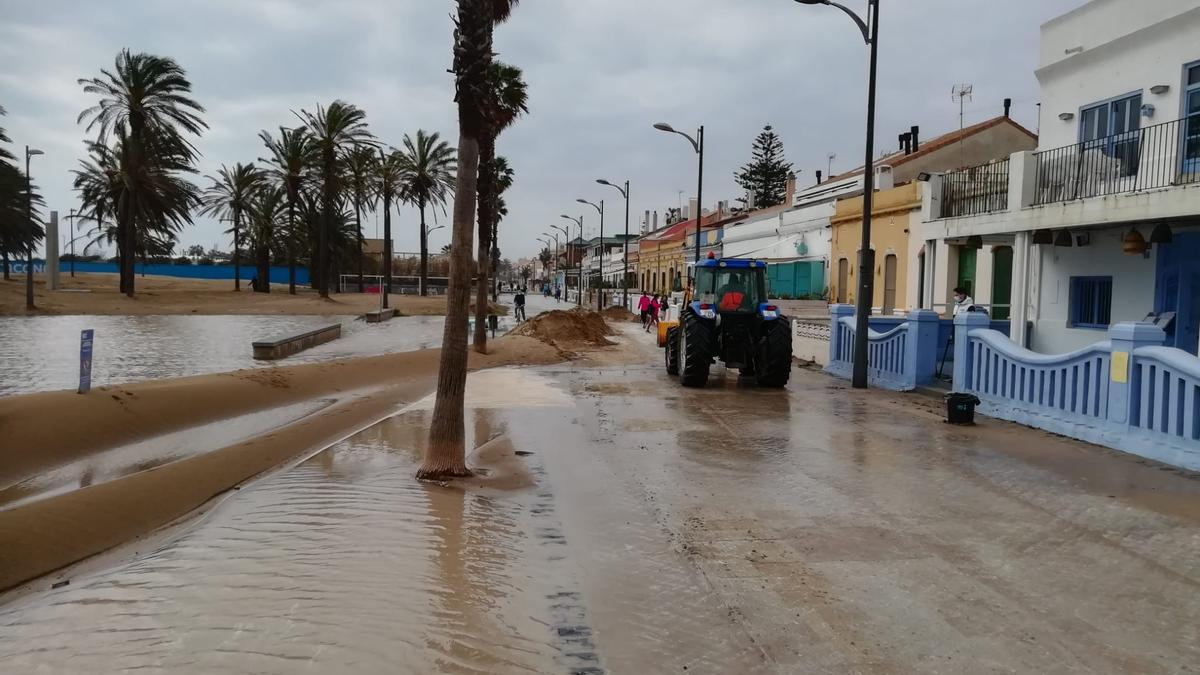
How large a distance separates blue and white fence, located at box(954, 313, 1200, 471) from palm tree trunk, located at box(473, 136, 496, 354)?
46.1 feet

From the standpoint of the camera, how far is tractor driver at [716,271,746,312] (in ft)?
→ 55.8

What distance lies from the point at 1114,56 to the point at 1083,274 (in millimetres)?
4183

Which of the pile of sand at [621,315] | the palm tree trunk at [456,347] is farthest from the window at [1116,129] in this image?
the pile of sand at [621,315]

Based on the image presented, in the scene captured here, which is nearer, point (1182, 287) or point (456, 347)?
point (456, 347)

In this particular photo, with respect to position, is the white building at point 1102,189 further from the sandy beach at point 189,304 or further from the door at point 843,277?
the sandy beach at point 189,304

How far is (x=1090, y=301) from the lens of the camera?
1720 centimetres

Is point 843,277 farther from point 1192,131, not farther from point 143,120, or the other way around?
point 143,120

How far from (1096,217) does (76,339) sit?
26.5 metres

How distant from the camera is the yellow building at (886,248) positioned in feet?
81.9

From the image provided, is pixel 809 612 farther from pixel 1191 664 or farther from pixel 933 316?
pixel 933 316

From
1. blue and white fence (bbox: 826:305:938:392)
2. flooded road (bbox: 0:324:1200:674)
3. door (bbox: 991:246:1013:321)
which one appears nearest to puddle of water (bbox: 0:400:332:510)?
flooded road (bbox: 0:324:1200:674)

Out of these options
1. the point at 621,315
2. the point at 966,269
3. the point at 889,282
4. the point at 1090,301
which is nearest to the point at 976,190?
the point at 1090,301

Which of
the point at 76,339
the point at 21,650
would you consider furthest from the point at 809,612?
the point at 76,339

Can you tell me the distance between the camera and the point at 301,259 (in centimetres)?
7569
